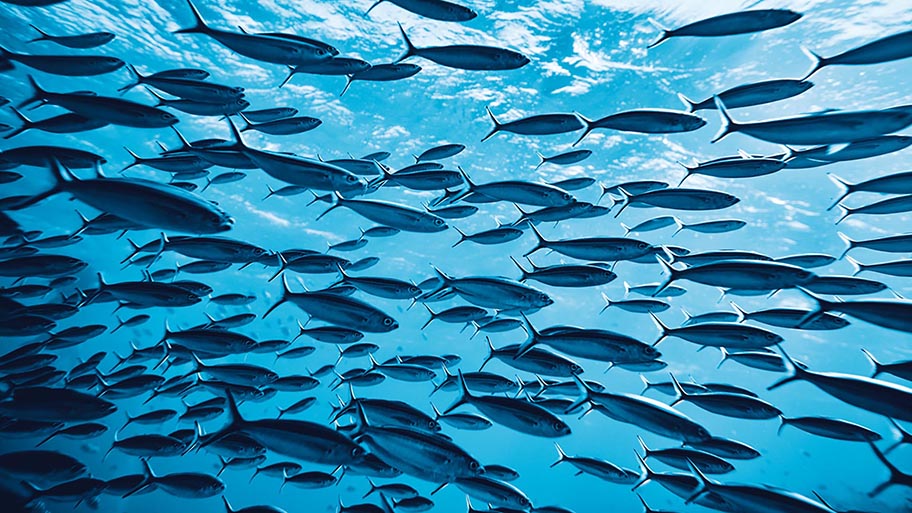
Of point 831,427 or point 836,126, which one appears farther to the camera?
point 831,427

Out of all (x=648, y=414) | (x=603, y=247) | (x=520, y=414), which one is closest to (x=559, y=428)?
(x=520, y=414)

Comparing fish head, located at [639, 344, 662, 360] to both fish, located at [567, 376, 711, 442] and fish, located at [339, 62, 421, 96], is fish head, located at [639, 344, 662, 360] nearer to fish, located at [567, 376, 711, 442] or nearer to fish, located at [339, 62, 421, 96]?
fish, located at [567, 376, 711, 442]

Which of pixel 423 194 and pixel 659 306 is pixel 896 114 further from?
pixel 423 194

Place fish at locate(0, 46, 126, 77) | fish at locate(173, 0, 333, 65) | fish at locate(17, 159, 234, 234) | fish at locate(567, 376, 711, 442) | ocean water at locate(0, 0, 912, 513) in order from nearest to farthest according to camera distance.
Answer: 1. fish at locate(17, 159, 234, 234)
2. fish at locate(173, 0, 333, 65)
3. fish at locate(567, 376, 711, 442)
4. fish at locate(0, 46, 126, 77)
5. ocean water at locate(0, 0, 912, 513)

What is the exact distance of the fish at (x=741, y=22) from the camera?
3.69 meters

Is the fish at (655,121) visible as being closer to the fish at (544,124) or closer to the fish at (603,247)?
the fish at (544,124)

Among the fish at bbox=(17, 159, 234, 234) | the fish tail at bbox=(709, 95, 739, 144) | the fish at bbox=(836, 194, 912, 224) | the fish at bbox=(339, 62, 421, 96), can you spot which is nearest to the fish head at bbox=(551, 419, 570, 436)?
the fish tail at bbox=(709, 95, 739, 144)

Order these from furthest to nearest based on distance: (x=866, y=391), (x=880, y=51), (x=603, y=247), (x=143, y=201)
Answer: (x=603, y=247) → (x=880, y=51) → (x=143, y=201) → (x=866, y=391)

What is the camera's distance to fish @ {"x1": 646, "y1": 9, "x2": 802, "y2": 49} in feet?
12.1

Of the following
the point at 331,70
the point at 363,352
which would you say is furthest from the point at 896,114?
the point at 363,352

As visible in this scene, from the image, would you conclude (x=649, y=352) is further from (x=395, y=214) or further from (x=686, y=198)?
(x=395, y=214)

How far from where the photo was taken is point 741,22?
3.76 m

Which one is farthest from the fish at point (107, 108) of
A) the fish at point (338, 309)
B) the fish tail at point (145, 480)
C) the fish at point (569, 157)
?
the fish at point (569, 157)

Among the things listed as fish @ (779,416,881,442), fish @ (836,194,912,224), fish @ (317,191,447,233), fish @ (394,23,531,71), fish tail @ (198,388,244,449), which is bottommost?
fish @ (779,416,881,442)
